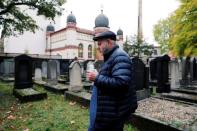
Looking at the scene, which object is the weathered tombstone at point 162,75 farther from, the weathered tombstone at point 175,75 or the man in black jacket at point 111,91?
the man in black jacket at point 111,91

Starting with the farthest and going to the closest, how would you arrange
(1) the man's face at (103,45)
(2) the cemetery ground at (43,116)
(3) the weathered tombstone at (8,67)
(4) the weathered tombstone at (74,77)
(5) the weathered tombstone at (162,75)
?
1. (3) the weathered tombstone at (8,67)
2. (5) the weathered tombstone at (162,75)
3. (4) the weathered tombstone at (74,77)
4. (2) the cemetery ground at (43,116)
5. (1) the man's face at (103,45)

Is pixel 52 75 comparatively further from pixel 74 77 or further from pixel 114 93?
pixel 114 93

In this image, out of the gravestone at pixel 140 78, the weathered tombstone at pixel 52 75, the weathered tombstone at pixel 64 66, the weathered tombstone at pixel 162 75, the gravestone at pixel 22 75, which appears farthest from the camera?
the weathered tombstone at pixel 64 66

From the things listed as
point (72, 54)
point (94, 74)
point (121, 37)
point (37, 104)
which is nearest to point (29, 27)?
point (37, 104)

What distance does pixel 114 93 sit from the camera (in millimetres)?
2588

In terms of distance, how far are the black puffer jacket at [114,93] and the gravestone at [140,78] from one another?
6.04 meters

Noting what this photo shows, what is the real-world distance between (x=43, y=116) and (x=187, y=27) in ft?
45.5

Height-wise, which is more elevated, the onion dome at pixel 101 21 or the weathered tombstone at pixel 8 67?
the onion dome at pixel 101 21

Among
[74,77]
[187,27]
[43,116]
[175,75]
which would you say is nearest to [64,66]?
[187,27]

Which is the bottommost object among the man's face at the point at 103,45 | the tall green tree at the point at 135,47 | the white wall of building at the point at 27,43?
the man's face at the point at 103,45

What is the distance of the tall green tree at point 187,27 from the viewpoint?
1658 cm

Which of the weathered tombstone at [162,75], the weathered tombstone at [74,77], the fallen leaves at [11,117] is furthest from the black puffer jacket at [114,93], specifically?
the weathered tombstone at [162,75]

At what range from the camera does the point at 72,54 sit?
139 feet

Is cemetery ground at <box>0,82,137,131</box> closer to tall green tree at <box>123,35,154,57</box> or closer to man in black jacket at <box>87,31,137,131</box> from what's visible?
man in black jacket at <box>87,31,137,131</box>
